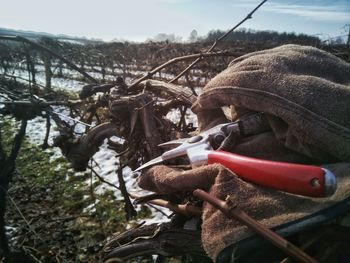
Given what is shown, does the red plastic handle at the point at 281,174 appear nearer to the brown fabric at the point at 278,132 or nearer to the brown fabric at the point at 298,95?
the brown fabric at the point at 278,132

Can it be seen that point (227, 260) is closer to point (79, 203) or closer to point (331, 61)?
point (331, 61)

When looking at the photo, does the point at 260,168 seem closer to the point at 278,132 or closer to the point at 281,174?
the point at 281,174

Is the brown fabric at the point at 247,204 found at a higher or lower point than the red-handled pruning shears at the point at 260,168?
lower

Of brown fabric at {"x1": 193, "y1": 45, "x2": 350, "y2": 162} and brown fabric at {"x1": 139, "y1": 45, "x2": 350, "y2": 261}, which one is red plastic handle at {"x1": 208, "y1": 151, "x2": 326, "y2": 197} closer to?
brown fabric at {"x1": 139, "y1": 45, "x2": 350, "y2": 261}

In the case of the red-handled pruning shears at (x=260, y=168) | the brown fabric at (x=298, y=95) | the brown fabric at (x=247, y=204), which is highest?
the brown fabric at (x=298, y=95)

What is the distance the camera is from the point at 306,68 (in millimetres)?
1255

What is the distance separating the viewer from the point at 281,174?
35.5 inches

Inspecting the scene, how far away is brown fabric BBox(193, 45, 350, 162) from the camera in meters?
1.03

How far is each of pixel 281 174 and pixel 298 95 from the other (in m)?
0.33

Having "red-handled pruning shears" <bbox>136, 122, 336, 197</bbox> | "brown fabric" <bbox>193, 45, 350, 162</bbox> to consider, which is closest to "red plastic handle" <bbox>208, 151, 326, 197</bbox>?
"red-handled pruning shears" <bbox>136, 122, 336, 197</bbox>

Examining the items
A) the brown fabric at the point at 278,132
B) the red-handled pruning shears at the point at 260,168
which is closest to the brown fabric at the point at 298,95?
the brown fabric at the point at 278,132

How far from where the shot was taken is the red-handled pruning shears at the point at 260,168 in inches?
32.6

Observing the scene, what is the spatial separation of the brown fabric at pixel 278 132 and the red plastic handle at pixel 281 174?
34mm

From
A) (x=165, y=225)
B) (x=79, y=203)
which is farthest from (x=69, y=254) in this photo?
(x=165, y=225)
